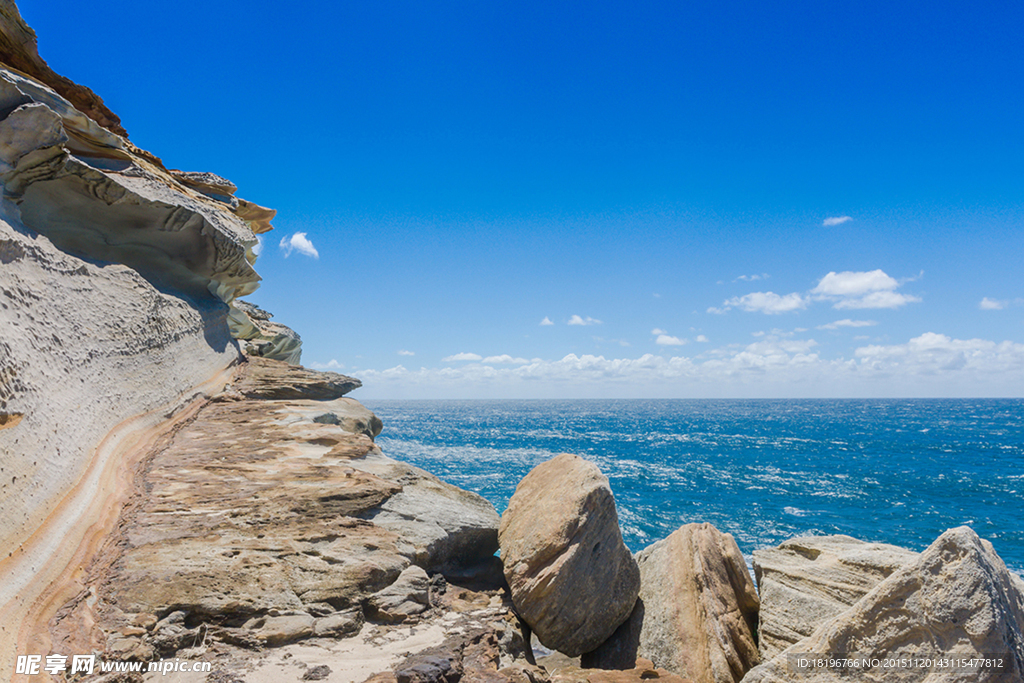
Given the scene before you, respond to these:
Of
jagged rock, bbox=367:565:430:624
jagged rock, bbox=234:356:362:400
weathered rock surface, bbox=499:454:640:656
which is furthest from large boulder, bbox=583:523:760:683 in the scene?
jagged rock, bbox=234:356:362:400

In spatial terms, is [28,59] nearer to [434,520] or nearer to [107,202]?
[107,202]

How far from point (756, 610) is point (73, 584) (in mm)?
13511

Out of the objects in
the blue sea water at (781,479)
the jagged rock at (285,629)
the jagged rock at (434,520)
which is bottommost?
the blue sea water at (781,479)

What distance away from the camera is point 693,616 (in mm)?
11164

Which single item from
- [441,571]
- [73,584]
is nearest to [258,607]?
[73,584]

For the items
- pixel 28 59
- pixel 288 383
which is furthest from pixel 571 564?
pixel 28 59

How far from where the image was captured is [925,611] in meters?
7.04

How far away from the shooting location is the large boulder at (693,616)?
1052cm

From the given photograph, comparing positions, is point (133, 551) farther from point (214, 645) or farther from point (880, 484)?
point (880, 484)

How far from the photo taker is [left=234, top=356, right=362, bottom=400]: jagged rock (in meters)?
16.1

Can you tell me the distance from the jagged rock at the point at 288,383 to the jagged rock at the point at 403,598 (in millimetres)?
9602
